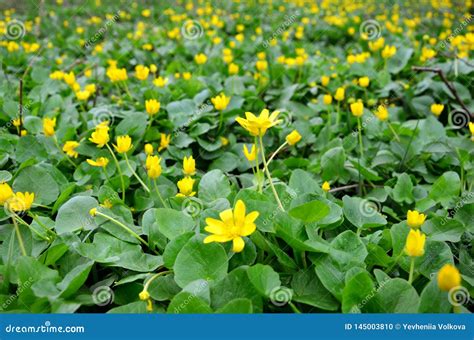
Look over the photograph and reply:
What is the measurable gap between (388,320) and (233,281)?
390 millimetres

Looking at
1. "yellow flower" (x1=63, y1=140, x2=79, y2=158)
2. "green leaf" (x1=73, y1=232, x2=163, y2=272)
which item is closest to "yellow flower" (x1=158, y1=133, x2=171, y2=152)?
"yellow flower" (x1=63, y1=140, x2=79, y2=158)

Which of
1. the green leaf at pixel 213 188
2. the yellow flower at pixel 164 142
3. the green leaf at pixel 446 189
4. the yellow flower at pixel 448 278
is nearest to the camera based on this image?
the yellow flower at pixel 448 278

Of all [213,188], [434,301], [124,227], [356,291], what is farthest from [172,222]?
[434,301]

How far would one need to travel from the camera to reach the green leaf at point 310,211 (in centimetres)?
136

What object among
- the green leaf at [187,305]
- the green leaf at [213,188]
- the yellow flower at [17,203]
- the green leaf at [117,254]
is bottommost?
the green leaf at [117,254]

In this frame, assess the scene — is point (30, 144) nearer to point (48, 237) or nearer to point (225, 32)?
point (48, 237)

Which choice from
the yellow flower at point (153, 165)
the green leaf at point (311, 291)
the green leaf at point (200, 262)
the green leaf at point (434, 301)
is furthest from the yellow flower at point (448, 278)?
the yellow flower at point (153, 165)

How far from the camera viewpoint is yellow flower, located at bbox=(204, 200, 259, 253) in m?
1.28

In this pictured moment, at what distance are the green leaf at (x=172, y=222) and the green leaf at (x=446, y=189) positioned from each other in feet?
2.94

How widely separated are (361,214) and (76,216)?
0.89 metres

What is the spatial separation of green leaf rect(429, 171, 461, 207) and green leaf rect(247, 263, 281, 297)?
2.71ft

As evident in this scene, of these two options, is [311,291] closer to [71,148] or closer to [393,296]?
[393,296]

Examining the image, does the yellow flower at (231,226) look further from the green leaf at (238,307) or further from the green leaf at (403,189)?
the green leaf at (403,189)

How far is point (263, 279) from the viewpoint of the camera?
1.24 metres
